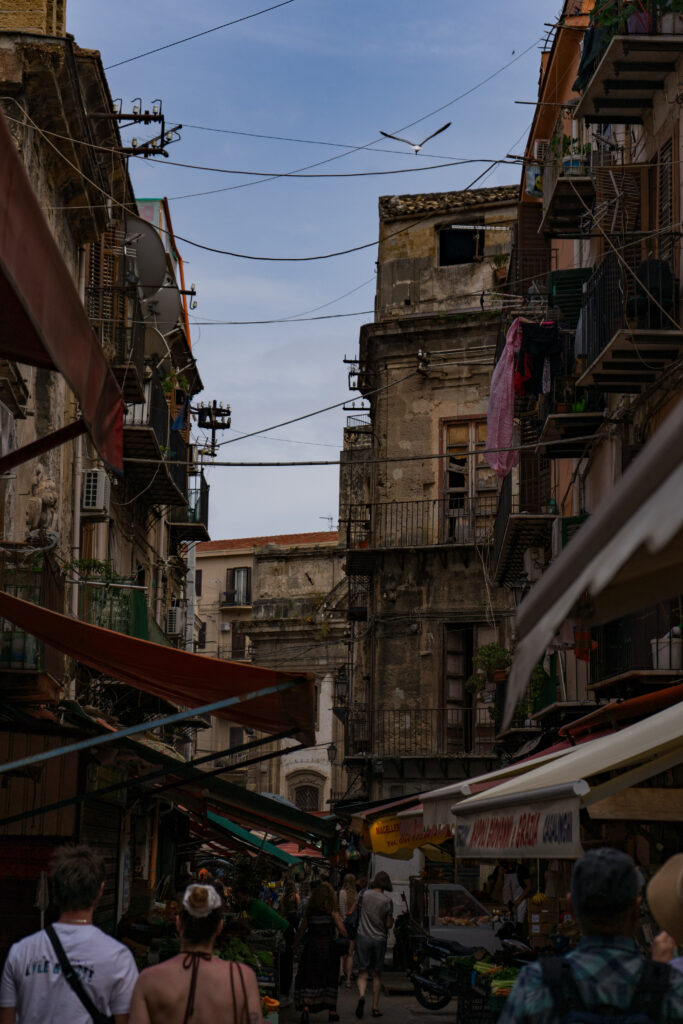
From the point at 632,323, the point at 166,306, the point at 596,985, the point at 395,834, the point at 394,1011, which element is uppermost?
the point at 166,306

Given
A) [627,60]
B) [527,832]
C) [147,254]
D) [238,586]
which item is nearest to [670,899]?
[527,832]

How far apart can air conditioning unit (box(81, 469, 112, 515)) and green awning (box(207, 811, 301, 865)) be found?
16.2 feet

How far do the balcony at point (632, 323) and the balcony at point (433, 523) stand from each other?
1615 centimetres

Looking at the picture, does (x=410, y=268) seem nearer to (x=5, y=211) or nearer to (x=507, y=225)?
(x=507, y=225)

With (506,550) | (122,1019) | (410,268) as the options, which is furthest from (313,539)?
(122,1019)

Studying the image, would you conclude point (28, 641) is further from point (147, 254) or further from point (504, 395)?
point (147, 254)

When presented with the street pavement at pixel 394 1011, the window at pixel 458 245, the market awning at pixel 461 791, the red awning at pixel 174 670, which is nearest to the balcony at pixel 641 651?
the market awning at pixel 461 791

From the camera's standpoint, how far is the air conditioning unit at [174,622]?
31250mm

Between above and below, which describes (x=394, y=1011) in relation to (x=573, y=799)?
below

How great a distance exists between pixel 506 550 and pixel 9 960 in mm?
20564

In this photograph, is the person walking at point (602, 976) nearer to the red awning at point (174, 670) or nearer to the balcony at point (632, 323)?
the red awning at point (174, 670)

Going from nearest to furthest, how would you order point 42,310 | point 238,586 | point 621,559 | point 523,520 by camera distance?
point 621,559, point 42,310, point 523,520, point 238,586

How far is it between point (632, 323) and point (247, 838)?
1099 cm

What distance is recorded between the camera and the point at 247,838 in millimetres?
22016
